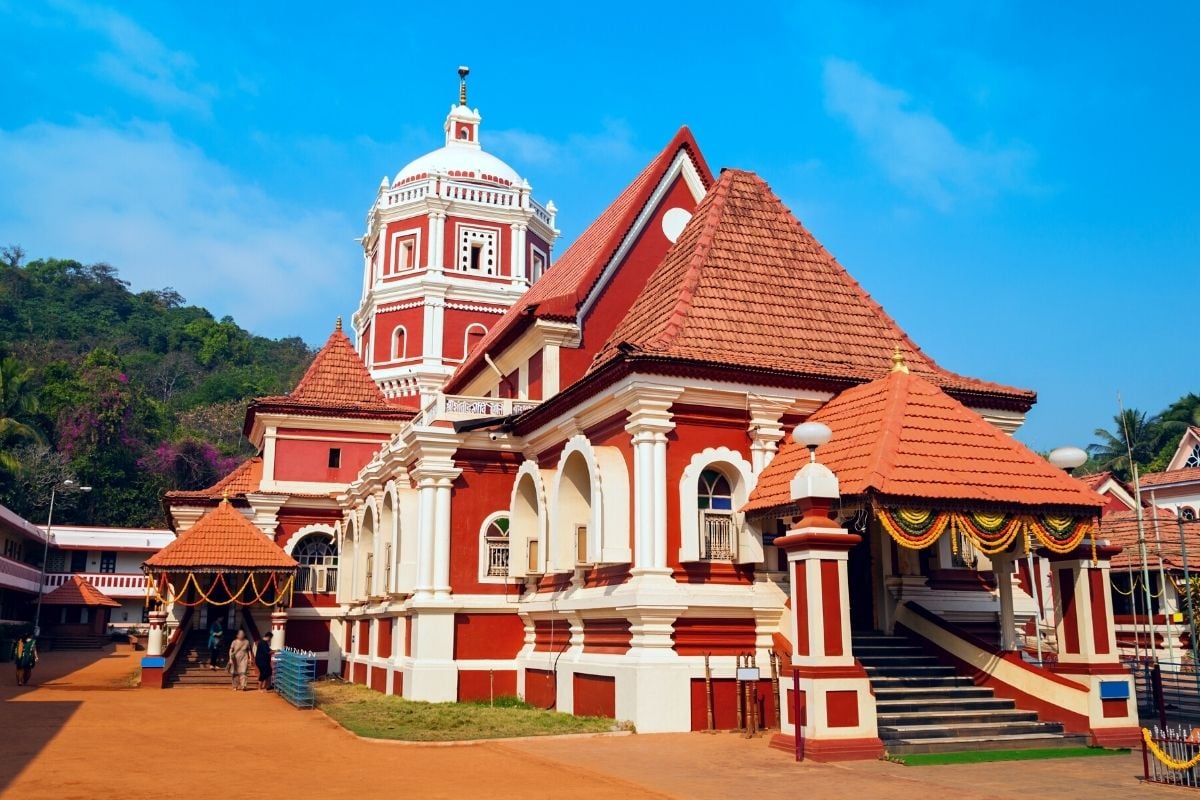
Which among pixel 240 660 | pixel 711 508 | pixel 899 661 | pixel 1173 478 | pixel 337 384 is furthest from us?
pixel 1173 478

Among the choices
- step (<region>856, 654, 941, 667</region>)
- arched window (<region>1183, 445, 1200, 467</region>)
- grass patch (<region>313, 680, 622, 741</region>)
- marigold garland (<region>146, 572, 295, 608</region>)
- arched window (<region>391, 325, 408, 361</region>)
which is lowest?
grass patch (<region>313, 680, 622, 741</region>)

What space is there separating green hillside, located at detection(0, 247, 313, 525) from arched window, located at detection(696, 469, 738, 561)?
42154 mm

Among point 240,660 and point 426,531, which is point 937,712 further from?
point 240,660

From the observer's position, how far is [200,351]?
84.9m

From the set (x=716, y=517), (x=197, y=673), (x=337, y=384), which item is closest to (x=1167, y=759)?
(x=716, y=517)

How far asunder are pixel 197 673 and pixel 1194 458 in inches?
1493

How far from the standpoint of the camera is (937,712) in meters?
12.9

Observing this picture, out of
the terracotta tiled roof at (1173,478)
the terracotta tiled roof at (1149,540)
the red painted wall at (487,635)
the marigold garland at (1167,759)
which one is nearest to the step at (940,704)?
the marigold garland at (1167,759)

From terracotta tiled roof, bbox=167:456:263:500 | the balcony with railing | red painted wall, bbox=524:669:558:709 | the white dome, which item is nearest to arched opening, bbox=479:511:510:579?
red painted wall, bbox=524:669:558:709

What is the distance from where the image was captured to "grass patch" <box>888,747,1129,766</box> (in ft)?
37.0

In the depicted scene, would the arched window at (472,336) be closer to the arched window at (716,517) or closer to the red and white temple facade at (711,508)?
the red and white temple facade at (711,508)

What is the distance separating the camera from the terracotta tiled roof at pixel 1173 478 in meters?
37.2

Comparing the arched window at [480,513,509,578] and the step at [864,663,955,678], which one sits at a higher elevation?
the arched window at [480,513,509,578]

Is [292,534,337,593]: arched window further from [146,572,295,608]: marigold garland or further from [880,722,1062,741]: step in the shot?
[880,722,1062,741]: step
